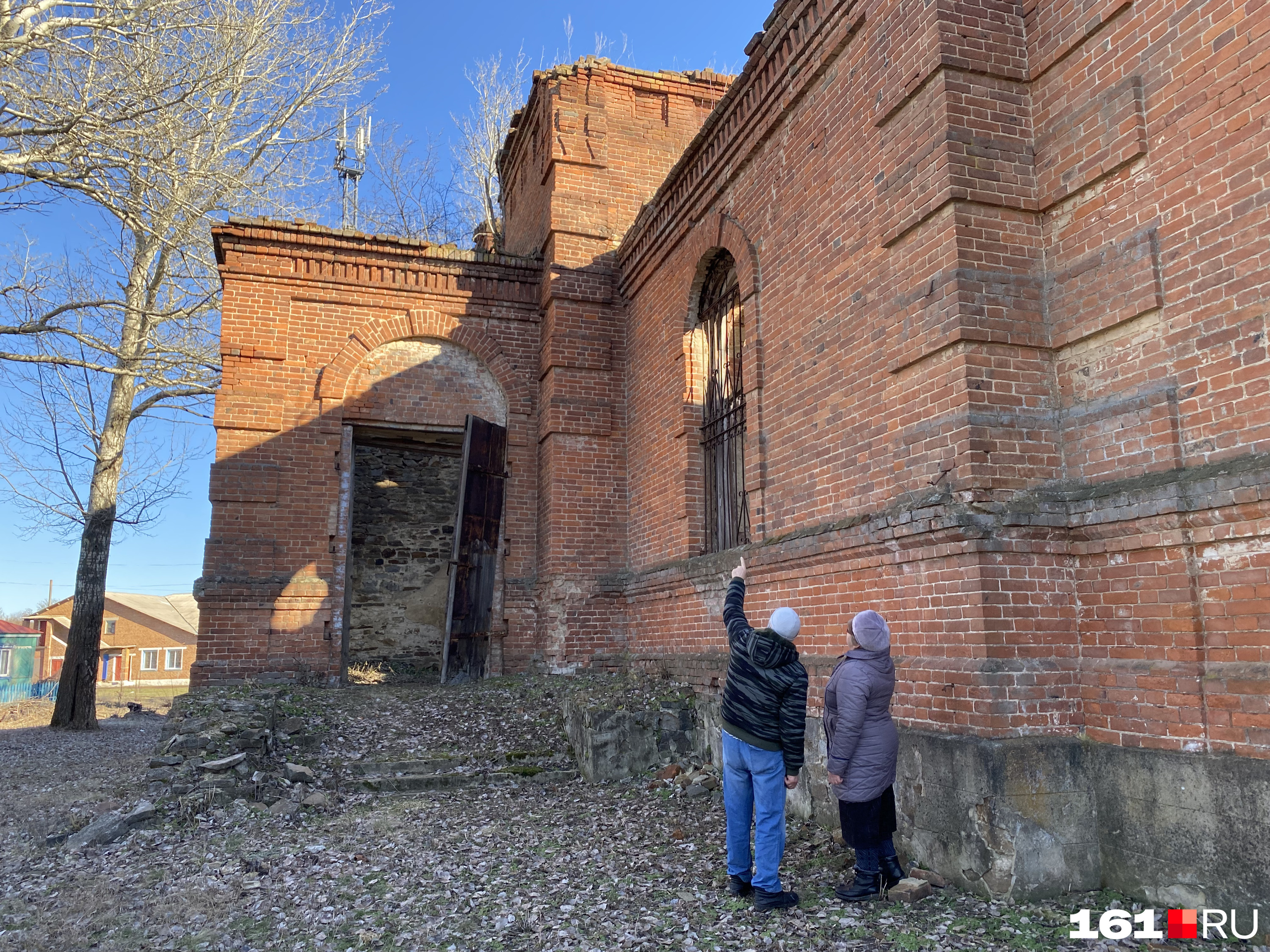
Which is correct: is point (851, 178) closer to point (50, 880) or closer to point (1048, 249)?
point (1048, 249)

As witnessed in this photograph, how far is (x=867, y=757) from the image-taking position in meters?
4.19

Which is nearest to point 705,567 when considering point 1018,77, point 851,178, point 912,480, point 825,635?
point 825,635

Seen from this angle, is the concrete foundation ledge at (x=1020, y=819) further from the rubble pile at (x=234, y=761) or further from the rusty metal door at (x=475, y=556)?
the rusty metal door at (x=475, y=556)

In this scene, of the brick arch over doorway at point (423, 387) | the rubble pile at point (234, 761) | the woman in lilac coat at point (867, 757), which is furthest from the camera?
the brick arch over doorway at point (423, 387)

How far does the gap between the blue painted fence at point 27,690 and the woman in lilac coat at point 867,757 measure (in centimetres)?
2915

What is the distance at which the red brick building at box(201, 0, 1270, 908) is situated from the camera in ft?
12.2

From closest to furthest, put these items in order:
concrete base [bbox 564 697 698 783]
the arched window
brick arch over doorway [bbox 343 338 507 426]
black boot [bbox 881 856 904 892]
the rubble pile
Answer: black boot [bbox 881 856 904 892] → the rubble pile → concrete base [bbox 564 697 698 783] → the arched window → brick arch over doorway [bbox 343 338 507 426]

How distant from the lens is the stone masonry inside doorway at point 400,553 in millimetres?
14703

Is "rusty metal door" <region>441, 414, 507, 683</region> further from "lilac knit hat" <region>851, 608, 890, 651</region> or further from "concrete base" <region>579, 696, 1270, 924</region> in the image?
"lilac knit hat" <region>851, 608, 890, 651</region>

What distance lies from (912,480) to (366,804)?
4.97 meters

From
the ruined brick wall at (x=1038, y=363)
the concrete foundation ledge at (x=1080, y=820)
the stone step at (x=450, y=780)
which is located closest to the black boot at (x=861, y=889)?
the concrete foundation ledge at (x=1080, y=820)

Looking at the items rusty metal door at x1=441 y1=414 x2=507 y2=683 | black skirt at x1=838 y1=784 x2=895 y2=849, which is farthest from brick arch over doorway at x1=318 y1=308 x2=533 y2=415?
black skirt at x1=838 y1=784 x2=895 y2=849

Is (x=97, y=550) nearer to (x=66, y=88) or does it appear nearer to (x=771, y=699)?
(x=66, y=88)

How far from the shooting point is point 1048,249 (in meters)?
4.79
